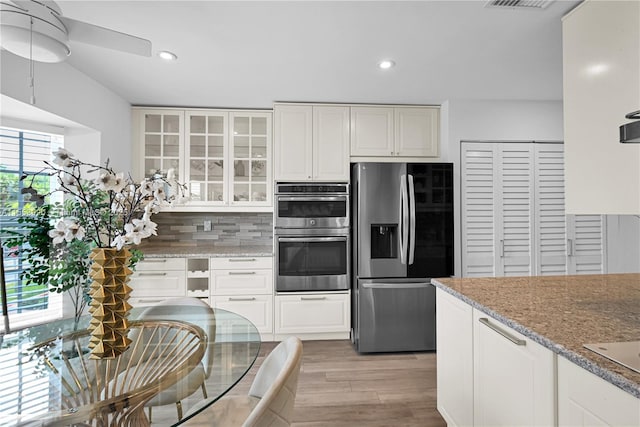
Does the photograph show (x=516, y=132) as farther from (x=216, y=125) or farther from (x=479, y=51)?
(x=216, y=125)

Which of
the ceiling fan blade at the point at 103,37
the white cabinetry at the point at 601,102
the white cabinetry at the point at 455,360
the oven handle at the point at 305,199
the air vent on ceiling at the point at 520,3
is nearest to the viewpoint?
the ceiling fan blade at the point at 103,37

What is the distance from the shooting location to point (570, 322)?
1218 mm

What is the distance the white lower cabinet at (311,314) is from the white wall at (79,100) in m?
2.12

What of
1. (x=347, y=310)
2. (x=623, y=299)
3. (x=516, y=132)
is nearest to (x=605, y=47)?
(x=623, y=299)

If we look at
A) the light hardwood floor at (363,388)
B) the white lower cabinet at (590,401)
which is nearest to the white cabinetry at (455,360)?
the light hardwood floor at (363,388)

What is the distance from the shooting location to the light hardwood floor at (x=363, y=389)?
6.95 ft

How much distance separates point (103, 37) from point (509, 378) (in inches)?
82.3

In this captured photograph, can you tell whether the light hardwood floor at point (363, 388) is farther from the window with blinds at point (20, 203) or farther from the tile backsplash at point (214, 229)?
the window with blinds at point (20, 203)

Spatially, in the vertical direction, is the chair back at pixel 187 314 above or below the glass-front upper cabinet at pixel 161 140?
below

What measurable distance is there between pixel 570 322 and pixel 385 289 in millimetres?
2017

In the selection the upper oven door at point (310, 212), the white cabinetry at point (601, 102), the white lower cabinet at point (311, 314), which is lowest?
the white lower cabinet at point (311, 314)

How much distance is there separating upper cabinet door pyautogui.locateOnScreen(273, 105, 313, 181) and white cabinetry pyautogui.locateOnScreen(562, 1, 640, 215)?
2.19 metres

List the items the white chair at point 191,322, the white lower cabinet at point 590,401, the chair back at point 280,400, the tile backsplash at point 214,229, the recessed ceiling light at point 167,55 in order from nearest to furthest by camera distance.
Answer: the white lower cabinet at point 590,401, the chair back at point 280,400, the white chair at point 191,322, the recessed ceiling light at point 167,55, the tile backsplash at point 214,229

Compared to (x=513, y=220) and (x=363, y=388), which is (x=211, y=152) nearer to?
(x=363, y=388)
